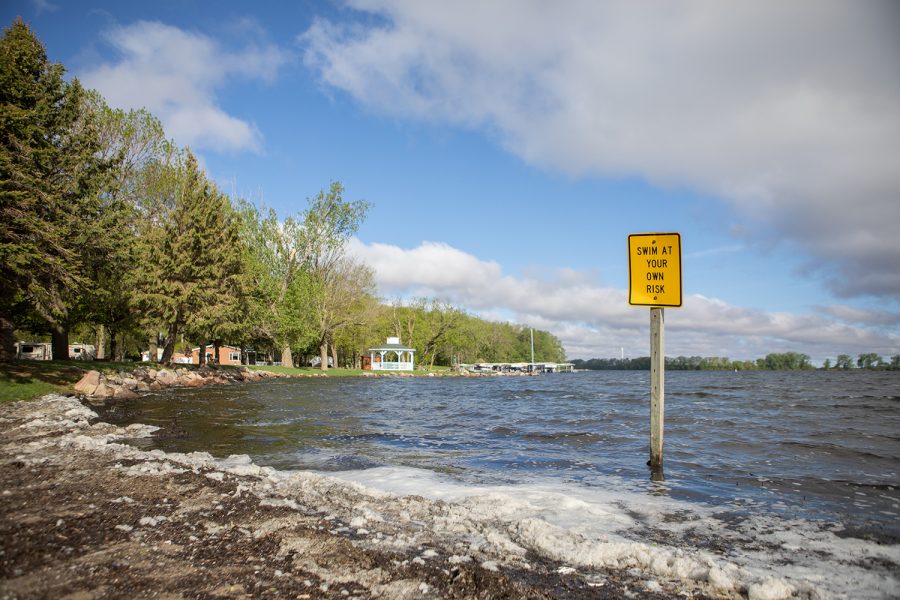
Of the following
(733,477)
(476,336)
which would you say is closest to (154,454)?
(733,477)

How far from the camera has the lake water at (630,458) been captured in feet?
18.5

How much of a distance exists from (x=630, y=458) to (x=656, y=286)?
3.36 metres

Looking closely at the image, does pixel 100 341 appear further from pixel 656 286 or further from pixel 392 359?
pixel 656 286

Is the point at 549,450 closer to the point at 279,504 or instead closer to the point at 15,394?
the point at 279,504

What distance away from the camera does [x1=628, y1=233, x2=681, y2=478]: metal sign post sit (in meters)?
8.02

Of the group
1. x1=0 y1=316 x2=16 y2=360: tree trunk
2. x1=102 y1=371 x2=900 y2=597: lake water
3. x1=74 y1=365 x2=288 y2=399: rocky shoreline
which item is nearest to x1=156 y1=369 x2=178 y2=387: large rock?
x1=74 y1=365 x2=288 y2=399: rocky shoreline

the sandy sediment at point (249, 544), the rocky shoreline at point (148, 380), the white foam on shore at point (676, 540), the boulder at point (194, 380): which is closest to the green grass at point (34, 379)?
the rocky shoreline at point (148, 380)

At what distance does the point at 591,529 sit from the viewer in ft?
16.6

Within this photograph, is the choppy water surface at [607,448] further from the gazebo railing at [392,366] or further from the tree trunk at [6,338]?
the gazebo railing at [392,366]

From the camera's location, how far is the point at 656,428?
8.26 m

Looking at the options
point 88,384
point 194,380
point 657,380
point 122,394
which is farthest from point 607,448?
point 194,380

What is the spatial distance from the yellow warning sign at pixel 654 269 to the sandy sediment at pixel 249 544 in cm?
464

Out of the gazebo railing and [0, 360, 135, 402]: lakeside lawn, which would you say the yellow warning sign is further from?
the gazebo railing

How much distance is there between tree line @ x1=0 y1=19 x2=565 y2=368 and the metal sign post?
17.2 m
